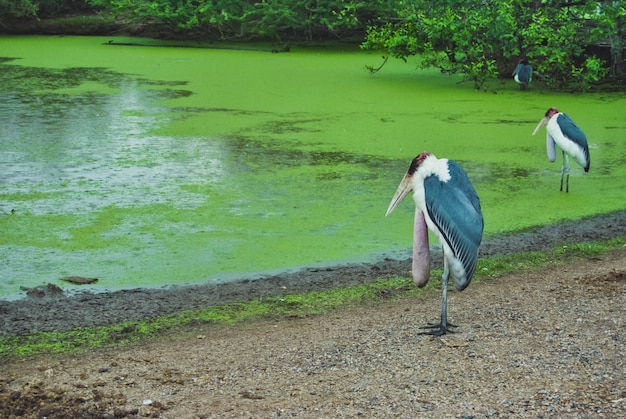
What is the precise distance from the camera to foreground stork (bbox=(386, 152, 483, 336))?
3.21m

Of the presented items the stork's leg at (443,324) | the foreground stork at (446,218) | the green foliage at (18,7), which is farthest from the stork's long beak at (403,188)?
the green foliage at (18,7)

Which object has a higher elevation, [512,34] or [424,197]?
[512,34]

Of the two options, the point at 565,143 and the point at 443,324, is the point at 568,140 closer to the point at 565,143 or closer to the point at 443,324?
the point at 565,143

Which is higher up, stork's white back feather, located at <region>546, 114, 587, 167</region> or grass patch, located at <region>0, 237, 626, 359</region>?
stork's white back feather, located at <region>546, 114, 587, 167</region>

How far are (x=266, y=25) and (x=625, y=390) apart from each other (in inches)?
409

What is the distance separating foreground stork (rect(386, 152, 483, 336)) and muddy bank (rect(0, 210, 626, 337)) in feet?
2.42

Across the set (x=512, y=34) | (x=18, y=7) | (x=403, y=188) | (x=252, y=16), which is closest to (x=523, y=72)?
(x=512, y=34)

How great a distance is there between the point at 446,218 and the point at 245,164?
9.48 ft

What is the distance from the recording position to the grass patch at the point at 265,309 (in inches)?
129

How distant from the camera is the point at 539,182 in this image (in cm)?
568

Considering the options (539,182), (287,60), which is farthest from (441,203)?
(287,60)

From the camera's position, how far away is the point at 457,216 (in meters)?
3.22

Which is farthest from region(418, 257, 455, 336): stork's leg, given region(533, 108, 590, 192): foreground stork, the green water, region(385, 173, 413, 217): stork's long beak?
region(533, 108, 590, 192): foreground stork

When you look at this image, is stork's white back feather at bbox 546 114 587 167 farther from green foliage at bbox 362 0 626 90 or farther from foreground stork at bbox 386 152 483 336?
green foliage at bbox 362 0 626 90
